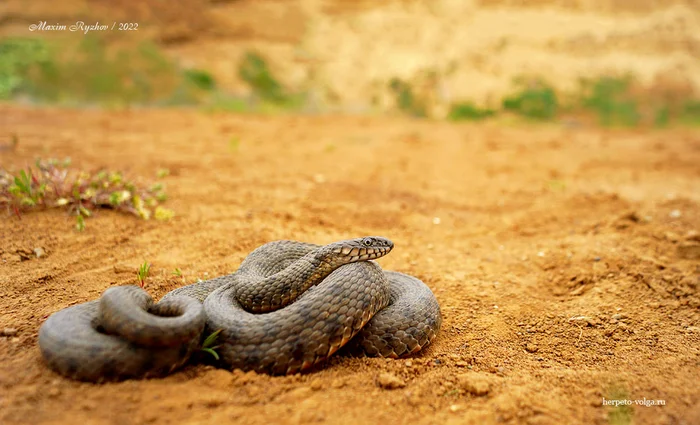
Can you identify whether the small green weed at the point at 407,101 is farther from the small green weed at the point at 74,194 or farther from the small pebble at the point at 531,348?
the small pebble at the point at 531,348

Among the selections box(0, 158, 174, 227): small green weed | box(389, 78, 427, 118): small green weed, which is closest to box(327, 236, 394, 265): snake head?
box(0, 158, 174, 227): small green weed

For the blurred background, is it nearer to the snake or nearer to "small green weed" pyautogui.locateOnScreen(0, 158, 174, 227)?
"small green weed" pyautogui.locateOnScreen(0, 158, 174, 227)

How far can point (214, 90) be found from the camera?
634 inches

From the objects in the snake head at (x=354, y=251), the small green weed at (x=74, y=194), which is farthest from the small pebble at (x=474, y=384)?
the small green weed at (x=74, y=194)

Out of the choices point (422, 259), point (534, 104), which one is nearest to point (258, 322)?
point (422, 259)

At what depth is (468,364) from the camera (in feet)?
11.1

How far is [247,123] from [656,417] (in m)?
10.8

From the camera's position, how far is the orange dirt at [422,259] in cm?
276

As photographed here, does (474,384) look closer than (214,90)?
Yes

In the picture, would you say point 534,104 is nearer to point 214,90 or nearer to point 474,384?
point 214,90

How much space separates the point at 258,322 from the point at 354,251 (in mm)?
941

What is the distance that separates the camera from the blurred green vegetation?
1431 cm

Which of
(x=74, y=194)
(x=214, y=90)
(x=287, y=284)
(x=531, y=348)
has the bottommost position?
(x=531, y=348)

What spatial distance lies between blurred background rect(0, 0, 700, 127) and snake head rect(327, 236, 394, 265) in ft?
35.9
